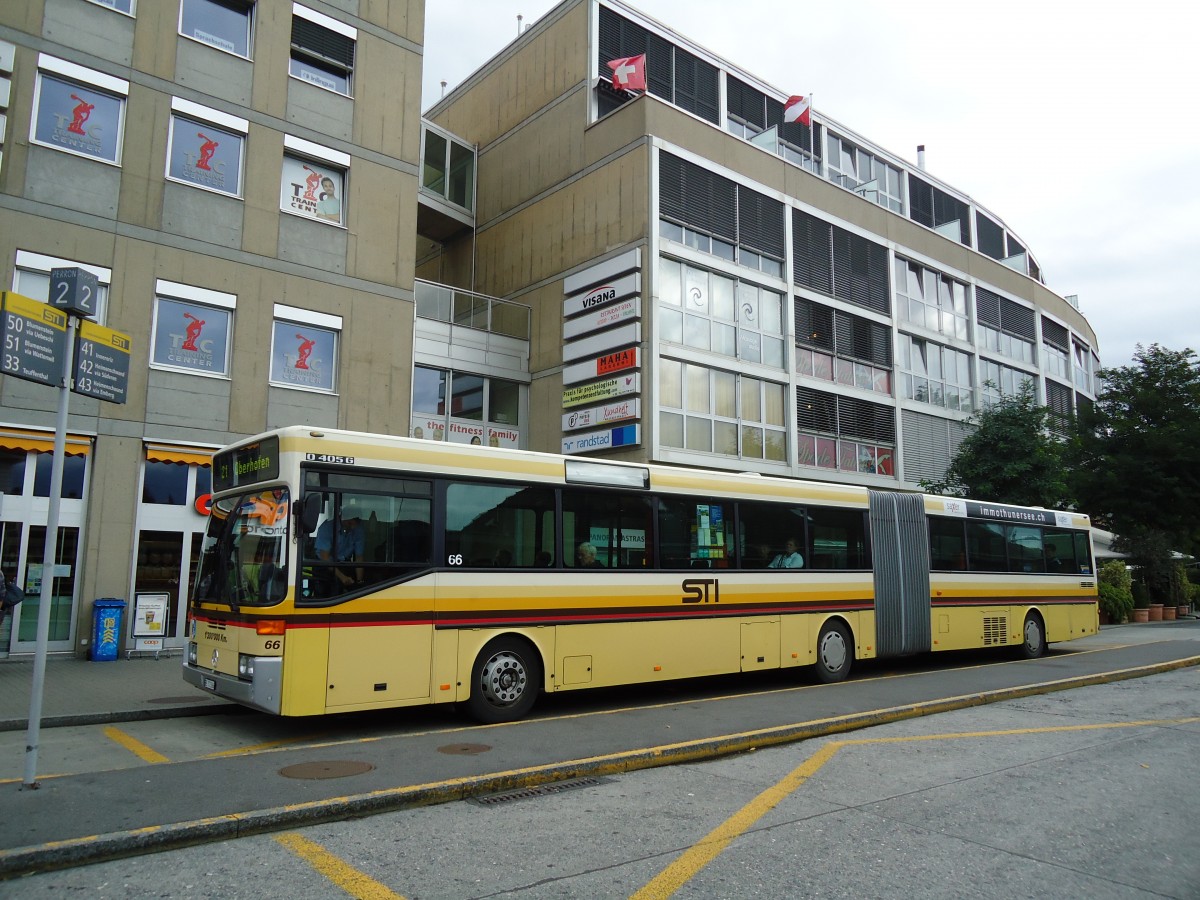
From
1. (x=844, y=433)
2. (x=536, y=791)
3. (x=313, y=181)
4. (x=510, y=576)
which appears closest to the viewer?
(x=536, y=791)

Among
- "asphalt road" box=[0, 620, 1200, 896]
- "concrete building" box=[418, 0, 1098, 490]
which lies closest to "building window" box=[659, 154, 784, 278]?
"concrete building" box=[418, 0, 1098, 490]

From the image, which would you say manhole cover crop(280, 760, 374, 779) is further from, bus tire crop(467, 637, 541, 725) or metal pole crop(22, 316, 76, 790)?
bus tire crop(467, 637, 541, 725)

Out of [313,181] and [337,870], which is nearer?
[337,870]

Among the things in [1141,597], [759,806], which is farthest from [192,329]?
[1141,597]

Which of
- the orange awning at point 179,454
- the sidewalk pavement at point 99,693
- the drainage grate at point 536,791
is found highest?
the orange awning at point 179,454

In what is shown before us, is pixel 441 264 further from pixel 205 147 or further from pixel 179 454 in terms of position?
pixel 179 454

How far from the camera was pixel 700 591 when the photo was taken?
469 inches

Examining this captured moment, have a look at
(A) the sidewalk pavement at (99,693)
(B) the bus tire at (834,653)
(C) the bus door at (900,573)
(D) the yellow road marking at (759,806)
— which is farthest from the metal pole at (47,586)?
(C) the bus door at (900,573)

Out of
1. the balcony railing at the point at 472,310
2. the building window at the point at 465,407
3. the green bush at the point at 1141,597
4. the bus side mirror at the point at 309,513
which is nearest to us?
the bus side mirror at the point at 309,513

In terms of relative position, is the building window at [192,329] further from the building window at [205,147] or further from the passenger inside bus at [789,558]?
the passenger inside bus at [789,558]

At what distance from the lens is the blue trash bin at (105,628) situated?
47.6 ft

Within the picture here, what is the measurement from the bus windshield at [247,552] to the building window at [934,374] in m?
24.7

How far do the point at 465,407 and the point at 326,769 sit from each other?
17.0m

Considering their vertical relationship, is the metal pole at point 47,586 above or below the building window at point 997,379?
below
